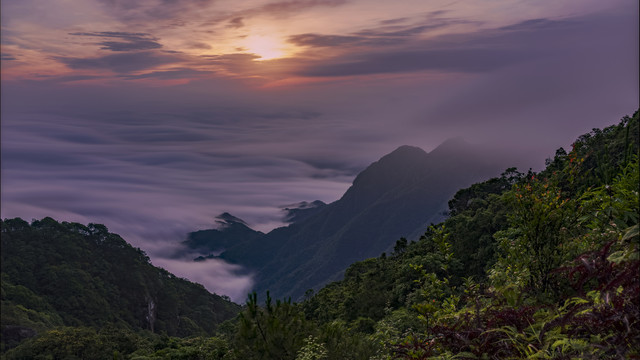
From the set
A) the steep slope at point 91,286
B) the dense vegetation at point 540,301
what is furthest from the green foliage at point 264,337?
the steep slope at point 91,286

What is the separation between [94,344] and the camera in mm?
59312

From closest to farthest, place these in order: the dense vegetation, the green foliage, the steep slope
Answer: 1. the dense vegetation
2. the green foliage
3. the steep slope

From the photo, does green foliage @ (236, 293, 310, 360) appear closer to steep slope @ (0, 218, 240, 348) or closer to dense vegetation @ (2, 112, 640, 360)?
dense vegetation @ (2, 112, 640, 360)

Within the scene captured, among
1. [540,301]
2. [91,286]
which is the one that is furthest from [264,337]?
[91,286]

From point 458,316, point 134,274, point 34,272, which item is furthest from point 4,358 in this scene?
point 134,274

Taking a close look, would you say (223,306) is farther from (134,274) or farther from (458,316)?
(458,316)

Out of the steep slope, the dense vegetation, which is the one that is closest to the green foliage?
the dense vegetation

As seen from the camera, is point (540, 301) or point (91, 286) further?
point (91, 286)

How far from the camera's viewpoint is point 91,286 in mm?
138500

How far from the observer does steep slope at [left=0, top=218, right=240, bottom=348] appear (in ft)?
420

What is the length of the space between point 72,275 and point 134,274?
2116 centimetres

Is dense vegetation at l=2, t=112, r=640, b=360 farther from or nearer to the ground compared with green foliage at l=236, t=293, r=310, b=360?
farther from the ground

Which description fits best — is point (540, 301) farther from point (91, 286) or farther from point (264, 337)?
point (91, 286)

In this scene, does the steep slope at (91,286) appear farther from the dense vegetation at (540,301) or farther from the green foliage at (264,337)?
the dense vegetation at (540,301)
